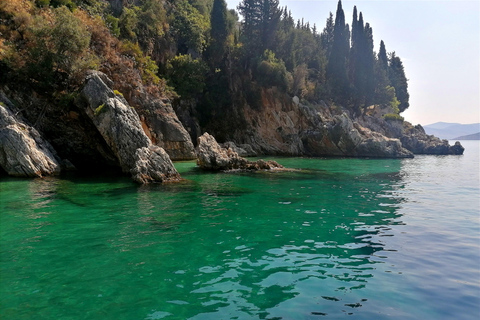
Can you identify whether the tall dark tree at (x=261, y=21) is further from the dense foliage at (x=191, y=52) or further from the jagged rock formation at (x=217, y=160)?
the jagged rock formation at (x=217, y=160)

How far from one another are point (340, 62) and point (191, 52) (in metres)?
31.7

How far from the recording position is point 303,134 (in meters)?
56.7

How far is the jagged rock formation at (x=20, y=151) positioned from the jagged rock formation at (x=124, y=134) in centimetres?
445

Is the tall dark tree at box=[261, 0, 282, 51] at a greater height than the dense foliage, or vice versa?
the tall dark tree at box=[261, 0, 282, 51]

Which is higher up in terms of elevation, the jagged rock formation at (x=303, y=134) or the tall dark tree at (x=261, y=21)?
the tall dark tree at (x=261, y=21)

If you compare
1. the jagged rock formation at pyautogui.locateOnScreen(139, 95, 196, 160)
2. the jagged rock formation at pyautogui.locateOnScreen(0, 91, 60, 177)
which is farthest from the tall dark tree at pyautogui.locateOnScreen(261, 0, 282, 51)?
the jagged rock formation at pyautogui.locateOnScreen(0, 91, 60, 177)

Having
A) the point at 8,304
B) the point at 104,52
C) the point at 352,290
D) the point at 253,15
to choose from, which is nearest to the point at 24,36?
the point at 104,52

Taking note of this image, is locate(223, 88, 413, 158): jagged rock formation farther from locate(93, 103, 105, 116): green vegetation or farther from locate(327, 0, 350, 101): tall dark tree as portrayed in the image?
locate(93, 103, 105, 116): green vegetation

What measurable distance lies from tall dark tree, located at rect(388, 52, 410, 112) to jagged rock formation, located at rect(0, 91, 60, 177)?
8969 centimetres

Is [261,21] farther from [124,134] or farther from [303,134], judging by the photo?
[124,134]

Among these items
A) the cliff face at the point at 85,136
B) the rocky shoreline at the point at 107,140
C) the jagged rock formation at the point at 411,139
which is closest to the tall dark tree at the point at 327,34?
the jagged rock formation at the point at 411,139

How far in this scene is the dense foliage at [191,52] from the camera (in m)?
28.9

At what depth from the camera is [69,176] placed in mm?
24750

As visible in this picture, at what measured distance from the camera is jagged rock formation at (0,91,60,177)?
22875mm
